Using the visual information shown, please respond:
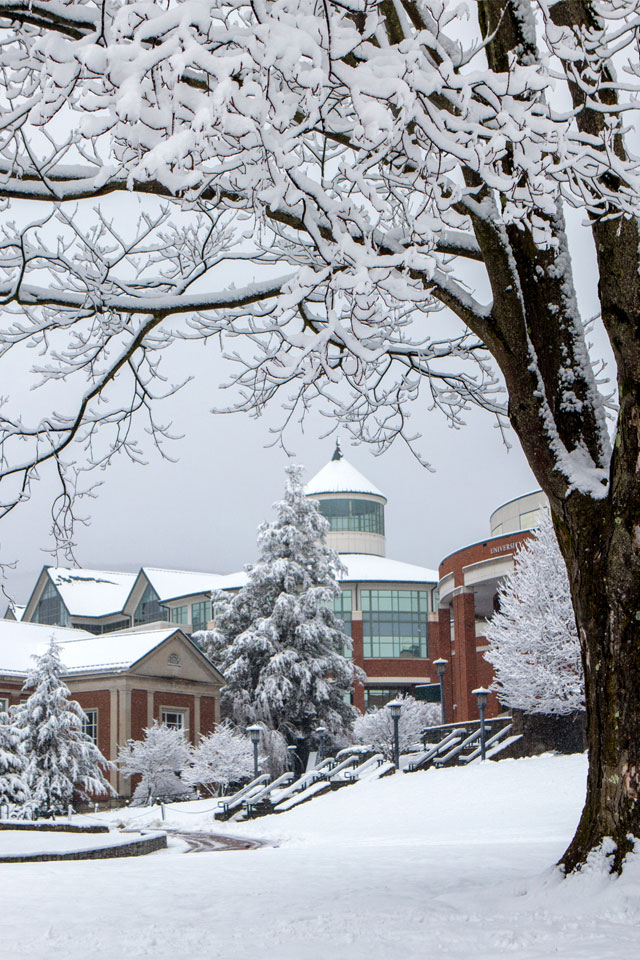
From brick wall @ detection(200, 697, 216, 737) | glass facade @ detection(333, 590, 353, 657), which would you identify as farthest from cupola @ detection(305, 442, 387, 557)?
brick wall @ detection(200, 697, 216, 737)

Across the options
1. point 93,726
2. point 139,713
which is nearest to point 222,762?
point 139,713

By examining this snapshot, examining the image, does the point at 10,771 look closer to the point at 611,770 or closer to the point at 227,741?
the point at 227,741

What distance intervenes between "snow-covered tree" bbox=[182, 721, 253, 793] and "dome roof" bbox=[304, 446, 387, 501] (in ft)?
106

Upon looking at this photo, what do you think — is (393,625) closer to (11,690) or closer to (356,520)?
(356,520)

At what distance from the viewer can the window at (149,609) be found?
57.8m

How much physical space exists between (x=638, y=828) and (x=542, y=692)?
21300mm

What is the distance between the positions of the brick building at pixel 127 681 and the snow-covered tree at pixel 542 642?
1422cm

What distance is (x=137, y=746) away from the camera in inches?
1307

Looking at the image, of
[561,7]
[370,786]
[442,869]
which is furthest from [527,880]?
[370,786]

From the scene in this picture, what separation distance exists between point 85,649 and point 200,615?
54.5ft

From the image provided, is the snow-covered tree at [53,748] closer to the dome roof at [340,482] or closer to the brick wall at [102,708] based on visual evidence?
the brick wall at [102,708]

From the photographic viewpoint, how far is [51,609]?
58.4 metres

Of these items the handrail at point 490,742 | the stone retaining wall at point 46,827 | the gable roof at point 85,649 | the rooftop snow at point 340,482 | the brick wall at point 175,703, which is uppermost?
the rooftop snow at point 340,482

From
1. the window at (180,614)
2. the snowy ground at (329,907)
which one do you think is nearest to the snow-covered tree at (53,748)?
the snowy ground at (329,907)
